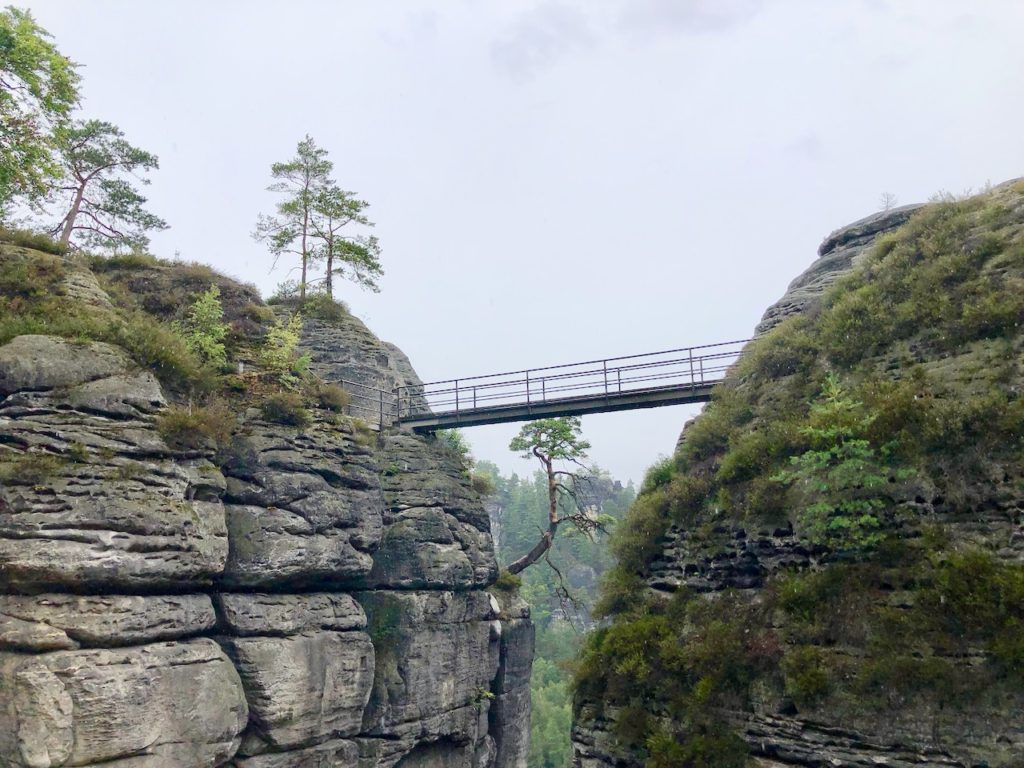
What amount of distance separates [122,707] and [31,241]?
12.7 meters

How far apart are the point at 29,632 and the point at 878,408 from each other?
16053 millimetres

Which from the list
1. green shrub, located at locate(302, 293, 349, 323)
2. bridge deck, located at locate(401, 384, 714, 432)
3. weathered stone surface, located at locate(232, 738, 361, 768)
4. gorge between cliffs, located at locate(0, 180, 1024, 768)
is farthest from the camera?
green shrub, located at locate(302, 293, 349, 323)

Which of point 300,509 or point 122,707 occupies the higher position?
point 300,509

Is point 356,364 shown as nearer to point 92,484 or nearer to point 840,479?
point 92,484

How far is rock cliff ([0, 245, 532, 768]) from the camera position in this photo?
1310cm

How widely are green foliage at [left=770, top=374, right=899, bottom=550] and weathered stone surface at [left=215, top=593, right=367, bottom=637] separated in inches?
504

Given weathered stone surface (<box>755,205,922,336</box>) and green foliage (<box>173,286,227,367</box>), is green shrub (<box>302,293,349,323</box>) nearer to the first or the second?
green foliage (<box>173,286,227,367</box>)

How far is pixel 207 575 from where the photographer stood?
637 inches

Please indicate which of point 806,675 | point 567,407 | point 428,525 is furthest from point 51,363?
point 806,675

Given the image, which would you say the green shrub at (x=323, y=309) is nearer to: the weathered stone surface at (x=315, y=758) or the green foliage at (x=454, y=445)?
the green foliage at (x=454, y=445)

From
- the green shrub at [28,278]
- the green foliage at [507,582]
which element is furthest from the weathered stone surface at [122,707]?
the green foliage at [507,582]

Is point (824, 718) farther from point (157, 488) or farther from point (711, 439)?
point (157, 488)

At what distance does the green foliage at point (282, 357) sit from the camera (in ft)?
69.4

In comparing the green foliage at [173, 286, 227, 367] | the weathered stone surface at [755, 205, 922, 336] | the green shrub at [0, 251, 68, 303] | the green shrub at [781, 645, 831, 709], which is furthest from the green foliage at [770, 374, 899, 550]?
the green shrub at [0, 251, 68, 303]
